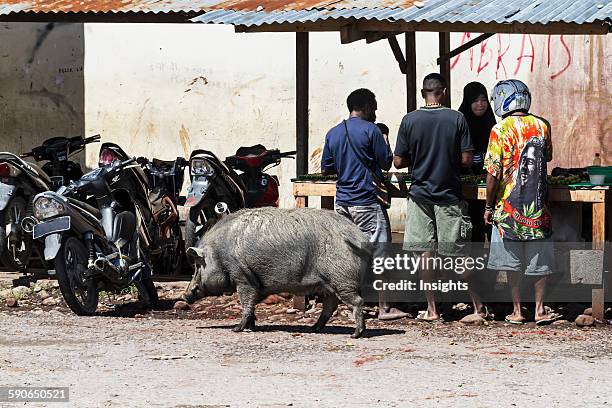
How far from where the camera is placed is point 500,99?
1033 cm

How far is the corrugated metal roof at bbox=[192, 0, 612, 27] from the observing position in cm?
1002

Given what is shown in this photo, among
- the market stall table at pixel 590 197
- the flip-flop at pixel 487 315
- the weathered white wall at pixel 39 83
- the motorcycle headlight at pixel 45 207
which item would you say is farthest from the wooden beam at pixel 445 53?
the weathered white wall at pixel 39 83

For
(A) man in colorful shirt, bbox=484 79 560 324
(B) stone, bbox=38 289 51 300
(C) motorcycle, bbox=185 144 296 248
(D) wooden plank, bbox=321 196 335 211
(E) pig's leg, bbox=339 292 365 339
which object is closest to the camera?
(E) pig's leg, bbox=339 292 365 339

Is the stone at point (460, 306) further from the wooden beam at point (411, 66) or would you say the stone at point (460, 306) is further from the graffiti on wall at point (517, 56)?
the graffiti on wall at point (517, 56)

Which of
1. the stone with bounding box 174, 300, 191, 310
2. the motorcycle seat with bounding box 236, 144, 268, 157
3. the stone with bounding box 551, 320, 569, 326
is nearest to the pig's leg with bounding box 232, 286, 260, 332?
the stone with bounding box 174, 300, 191, 310

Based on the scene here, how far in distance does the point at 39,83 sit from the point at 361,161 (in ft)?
22.5

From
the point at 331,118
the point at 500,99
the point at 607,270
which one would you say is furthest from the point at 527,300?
the point at 331,118

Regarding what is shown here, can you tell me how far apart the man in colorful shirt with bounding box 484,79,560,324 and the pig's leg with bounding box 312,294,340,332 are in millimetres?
1272

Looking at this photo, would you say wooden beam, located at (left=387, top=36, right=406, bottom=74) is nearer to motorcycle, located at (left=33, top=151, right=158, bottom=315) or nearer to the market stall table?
the market stall table

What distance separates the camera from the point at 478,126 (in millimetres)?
11609

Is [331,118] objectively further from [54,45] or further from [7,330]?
[7,330]

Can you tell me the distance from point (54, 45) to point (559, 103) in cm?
578

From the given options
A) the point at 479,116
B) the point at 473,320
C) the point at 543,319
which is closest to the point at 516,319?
the point at 543,319

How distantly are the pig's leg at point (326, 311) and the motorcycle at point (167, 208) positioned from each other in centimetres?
300
